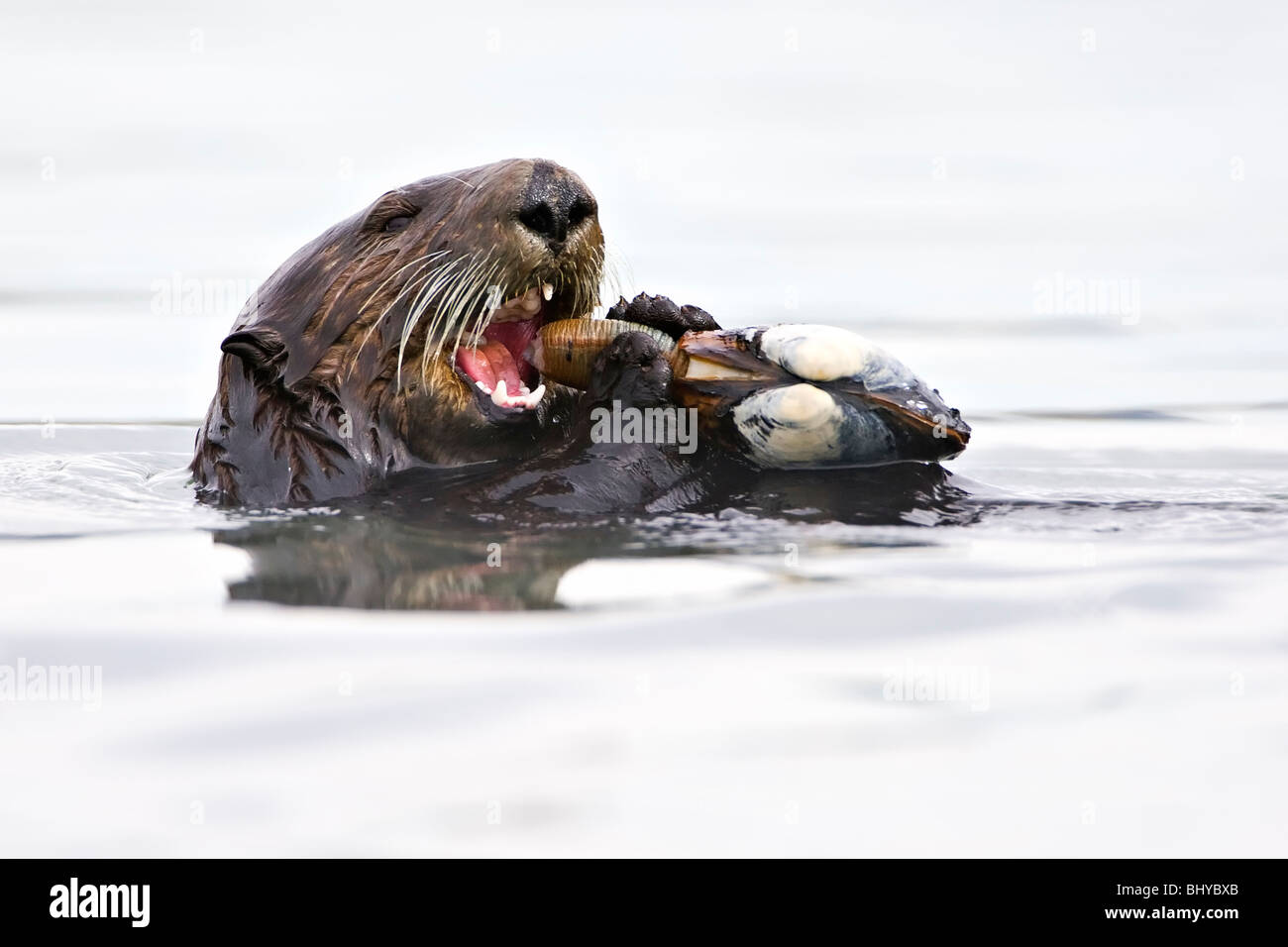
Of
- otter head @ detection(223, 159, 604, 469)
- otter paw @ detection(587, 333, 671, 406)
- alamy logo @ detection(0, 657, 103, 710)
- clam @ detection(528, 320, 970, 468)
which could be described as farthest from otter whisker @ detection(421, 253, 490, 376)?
alamy logo @ detection(0, 657, 103, 710)

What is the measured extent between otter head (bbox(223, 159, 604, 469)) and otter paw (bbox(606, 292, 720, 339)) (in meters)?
0.11

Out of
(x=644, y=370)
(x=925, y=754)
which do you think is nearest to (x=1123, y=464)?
(x=644, y=370)

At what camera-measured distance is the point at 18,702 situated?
333 cm

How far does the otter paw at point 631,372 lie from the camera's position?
493cm

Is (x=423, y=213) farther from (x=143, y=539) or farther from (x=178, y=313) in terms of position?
(x=178, y=313)

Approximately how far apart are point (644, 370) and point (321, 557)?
44.4 inches

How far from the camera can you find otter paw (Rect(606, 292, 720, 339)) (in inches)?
204

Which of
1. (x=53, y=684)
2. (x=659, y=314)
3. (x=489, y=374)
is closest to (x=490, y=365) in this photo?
(x=489, y=374)

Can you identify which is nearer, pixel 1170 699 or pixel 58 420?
pixel 1170 699

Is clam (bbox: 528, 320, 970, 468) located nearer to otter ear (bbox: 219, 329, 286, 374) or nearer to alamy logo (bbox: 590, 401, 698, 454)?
alamy logo (bbox: 590, 401, 698, 454)

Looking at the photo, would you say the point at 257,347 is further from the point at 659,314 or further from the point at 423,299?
the point at 659,314

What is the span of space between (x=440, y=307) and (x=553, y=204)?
1.51ft

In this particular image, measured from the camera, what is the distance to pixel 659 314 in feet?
17.0
